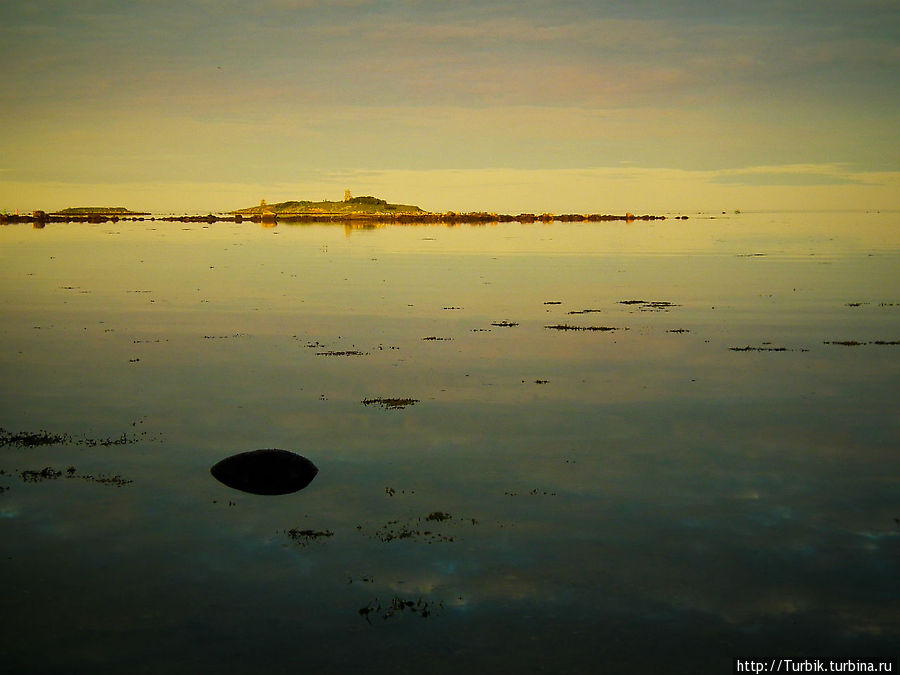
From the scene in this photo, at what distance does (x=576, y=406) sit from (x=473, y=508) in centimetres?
1087

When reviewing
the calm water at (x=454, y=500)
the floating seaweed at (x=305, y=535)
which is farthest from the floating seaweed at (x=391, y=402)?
the floating seaweed at (x=305, y=535)

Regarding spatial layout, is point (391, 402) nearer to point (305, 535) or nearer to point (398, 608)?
point (305, 535)

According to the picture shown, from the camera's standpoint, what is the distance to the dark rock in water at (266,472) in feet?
72.1

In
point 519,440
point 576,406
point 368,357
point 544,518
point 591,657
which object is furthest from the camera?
point 368,357

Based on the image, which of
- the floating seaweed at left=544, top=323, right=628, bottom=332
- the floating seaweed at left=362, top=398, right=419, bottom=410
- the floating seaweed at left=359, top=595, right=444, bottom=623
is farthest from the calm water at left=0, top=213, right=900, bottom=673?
the floating seaweed at left=544, top=323, right=628, bottom=332

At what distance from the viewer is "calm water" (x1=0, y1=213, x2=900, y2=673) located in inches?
576

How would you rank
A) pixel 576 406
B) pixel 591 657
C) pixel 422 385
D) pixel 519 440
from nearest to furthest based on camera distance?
pixel 591 657
pixel 519 440
pixel 576 406
pixel 422 385

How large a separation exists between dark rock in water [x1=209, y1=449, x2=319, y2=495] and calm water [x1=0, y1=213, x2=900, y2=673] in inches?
18.7

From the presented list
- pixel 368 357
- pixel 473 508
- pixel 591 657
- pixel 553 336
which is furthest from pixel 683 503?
pixel 553 336

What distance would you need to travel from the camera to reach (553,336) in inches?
1838

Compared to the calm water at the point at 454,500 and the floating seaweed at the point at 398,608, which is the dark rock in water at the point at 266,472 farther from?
the floating seaweed at the point at 398,608

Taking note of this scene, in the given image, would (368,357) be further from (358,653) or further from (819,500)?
(358,653)

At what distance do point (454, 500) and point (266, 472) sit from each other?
5083 millimetres

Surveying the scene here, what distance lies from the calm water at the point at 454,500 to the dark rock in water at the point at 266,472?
47 centimetres
